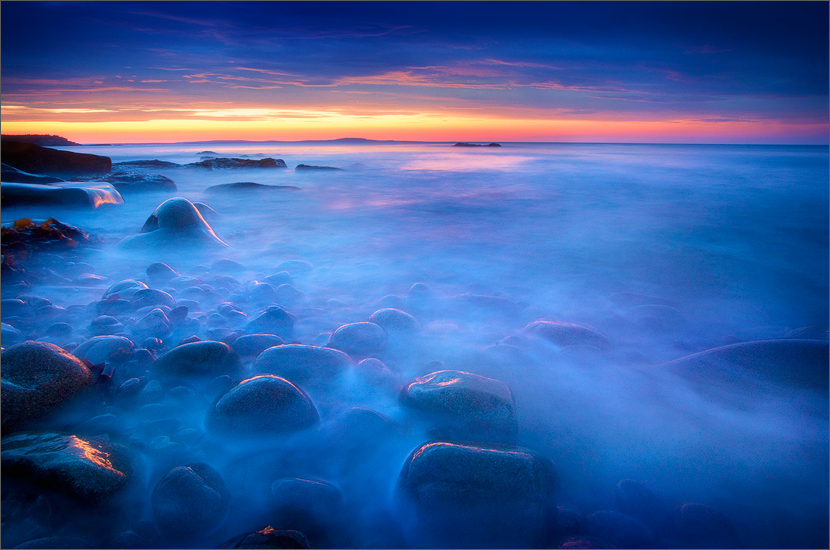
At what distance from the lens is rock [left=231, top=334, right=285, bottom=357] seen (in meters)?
2.71

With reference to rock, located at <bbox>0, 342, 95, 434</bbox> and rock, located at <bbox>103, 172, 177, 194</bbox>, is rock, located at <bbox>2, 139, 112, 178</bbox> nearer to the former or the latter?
rock, located at <bbox>103, 172, 177, 194</bbox>

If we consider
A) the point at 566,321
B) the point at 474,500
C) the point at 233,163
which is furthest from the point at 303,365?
the point at 233,163

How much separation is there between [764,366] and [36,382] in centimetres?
426

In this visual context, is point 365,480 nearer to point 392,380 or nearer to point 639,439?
point 392,380

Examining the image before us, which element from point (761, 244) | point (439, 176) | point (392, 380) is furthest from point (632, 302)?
point (439, 176)

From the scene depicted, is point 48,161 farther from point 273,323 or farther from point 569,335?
point 569,335

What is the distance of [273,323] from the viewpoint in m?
3.20

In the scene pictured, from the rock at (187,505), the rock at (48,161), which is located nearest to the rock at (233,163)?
the rock at (48,161)

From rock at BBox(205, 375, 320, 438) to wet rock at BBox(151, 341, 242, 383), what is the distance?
14.2 inches

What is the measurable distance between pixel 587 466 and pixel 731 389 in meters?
1.18

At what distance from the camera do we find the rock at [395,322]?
314cm

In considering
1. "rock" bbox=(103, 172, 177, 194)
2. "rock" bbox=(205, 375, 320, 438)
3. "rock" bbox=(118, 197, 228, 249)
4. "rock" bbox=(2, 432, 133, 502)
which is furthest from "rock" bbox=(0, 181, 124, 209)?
"rock" bbox=(205, 375, 320, 438)

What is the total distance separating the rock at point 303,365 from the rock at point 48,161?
12340 mm

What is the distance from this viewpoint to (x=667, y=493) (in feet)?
5.96
